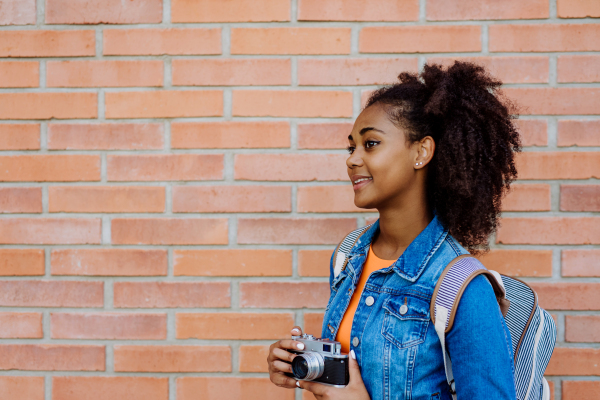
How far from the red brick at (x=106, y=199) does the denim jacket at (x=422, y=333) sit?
0.82 m

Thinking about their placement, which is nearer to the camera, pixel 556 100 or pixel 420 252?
pixel 420 252

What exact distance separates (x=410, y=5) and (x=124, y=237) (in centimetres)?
138

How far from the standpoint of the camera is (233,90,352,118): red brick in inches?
65.9

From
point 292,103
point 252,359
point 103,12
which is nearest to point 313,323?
point 252,359

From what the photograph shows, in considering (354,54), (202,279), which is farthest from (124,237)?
(354,54)

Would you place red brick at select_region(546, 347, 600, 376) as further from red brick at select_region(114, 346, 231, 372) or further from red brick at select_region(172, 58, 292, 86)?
red brick at select_region(172, 58, 292, 86)

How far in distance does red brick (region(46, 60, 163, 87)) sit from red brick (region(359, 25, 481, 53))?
0.80 m

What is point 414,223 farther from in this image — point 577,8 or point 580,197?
point 577,8

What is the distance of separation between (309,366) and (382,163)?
568 millimetres

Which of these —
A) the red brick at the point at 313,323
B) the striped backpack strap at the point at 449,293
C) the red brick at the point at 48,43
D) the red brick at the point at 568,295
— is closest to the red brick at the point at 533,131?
the red brick at the point at 568,295

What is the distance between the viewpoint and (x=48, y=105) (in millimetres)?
1709

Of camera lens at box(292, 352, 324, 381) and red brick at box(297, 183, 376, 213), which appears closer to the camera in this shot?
camera lens at box(292, 352, 324, 381)

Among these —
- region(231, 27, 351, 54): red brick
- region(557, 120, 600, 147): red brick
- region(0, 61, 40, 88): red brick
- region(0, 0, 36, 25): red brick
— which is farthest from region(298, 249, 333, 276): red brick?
region(0, 0, 36, 25): red brick

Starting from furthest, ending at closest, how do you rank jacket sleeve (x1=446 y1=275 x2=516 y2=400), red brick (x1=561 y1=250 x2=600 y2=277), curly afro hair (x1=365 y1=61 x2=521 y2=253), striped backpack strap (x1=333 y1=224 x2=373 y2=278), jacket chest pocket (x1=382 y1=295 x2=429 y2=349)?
red brick (x1=561 y1=250 x2=600 y2=277), striped backpack strap (x1=333 y1=224 x2=373 y2=278), curly afro hair (x1=365 y1=61 x2=521 y2=253), jacket chest pocket (x1=382 y1=295 x2=429 y2=349), jacket sleeve (x1=446 y1=275 x2=516 y2=400)
